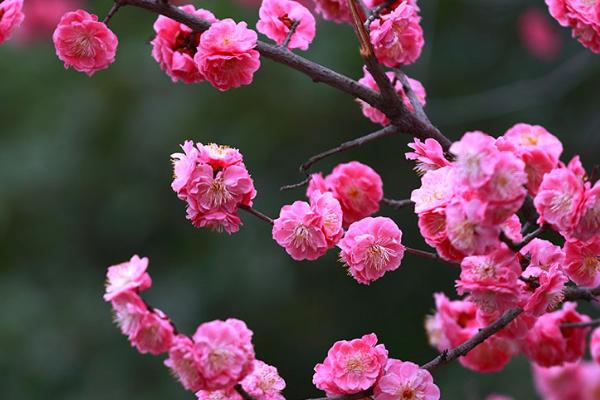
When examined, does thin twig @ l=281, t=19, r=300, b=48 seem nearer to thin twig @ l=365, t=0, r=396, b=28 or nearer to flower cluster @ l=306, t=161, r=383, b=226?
thin twig @ l=365, t=0, r=396, b=28

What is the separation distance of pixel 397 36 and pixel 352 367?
495 millimetres

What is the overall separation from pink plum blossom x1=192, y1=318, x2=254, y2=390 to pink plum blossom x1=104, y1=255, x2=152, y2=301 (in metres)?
0.10

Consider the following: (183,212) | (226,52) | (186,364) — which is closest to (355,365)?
(186,364)

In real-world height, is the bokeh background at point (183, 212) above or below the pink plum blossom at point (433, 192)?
below

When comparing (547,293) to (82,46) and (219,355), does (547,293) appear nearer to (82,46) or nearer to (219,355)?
(219,355)

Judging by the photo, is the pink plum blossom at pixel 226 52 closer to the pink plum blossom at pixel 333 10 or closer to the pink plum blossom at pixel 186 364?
the pink plum blossom at pixel 333 10

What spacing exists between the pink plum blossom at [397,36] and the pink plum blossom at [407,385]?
0.47 metres

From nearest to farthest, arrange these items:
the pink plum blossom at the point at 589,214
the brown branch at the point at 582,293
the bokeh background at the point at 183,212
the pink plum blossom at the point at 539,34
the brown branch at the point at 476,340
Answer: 1. the pink plum blossom at the point at 589,214
2. the brown branch at the point at 476,340
3. the brown branch at the point at 582,293
4. the bokeh background at the point at 183,212
5. the pink plum blossom at the point at 539,34

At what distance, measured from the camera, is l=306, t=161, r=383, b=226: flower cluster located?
148 cm

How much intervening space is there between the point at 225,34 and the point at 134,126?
7.29 feet

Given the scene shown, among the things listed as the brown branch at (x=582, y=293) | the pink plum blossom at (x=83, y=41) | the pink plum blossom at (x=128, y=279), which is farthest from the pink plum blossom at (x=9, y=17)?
the brown branch at (x=582, y=293)

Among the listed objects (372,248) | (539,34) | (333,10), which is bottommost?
(539,34)

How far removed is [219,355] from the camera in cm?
105

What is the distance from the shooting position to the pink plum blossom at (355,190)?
58.2 inches
